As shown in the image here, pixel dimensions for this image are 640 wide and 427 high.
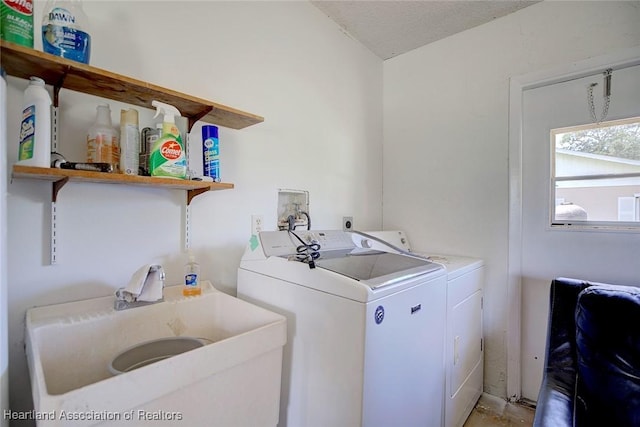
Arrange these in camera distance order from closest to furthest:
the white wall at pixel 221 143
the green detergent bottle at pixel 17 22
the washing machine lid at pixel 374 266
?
1. the green detergent bottle at pixel 17 22
2. the white wall at pixel 221 143
3. the washing machine lid at pixel 374 266

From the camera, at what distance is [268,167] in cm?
166

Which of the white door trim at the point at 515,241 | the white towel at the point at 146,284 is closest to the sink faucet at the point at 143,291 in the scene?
the white towel at the point at 146,284

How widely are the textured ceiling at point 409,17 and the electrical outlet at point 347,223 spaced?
4.44 feet

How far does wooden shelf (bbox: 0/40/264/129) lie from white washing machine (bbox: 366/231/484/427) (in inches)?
46.9

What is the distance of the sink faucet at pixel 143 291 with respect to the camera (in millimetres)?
1025

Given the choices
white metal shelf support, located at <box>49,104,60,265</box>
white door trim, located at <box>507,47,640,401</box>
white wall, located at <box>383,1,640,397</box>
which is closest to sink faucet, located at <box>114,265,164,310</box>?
white metal shelf support, located at <box>49,104,60,265</box>

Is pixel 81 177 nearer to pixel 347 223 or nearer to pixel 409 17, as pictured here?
pixel 347 223

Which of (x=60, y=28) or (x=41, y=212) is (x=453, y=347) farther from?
(x=60, y=28)

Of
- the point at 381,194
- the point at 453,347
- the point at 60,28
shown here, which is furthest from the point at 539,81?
the point at 60,28

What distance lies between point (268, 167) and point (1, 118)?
3.44 ft

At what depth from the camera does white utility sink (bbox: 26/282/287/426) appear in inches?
25.0

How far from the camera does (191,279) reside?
1.24 meters

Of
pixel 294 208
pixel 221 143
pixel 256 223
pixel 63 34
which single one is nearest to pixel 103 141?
pixel 63 34

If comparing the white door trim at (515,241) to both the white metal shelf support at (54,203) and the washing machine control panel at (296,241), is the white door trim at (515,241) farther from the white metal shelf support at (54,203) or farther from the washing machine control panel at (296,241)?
the white metal shelf support at (54,203)
